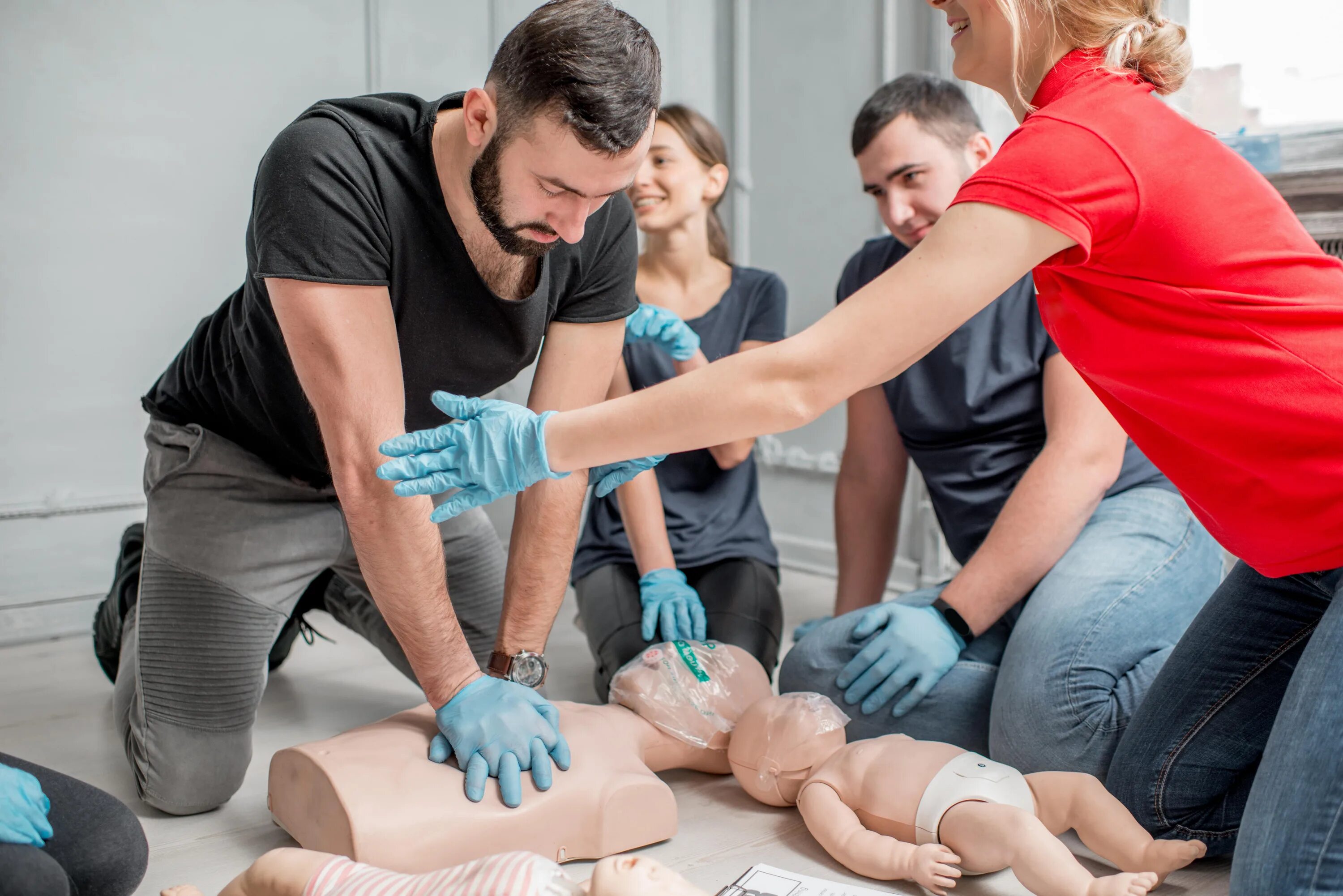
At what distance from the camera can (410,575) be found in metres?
1.34

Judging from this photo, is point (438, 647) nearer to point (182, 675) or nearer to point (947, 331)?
point (182, 675)

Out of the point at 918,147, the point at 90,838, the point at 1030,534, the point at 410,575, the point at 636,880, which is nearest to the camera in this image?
the point at 636,880

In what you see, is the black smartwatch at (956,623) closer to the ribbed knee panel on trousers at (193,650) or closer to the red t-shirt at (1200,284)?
the red t-shirt at (1200,284)

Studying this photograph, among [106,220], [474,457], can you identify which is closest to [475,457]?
[474,457]

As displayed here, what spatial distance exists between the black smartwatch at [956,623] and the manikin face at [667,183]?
1029 millimetres

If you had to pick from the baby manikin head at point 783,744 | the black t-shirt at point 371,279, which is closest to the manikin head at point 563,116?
the black t-shirt at point 371,279

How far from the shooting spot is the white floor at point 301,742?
1.33m

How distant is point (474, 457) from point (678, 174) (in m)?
1.27

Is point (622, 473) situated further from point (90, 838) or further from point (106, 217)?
point (106, 217)

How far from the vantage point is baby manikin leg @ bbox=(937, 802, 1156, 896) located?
1098 mm

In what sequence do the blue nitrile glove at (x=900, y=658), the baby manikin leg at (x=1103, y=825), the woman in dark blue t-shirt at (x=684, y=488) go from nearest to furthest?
the baby manikin leg at (x=1103, y=825)
the blue nitrile glove at (x=900, y=658)
the woman in dark blue t-shirt at (x=684, y=488)

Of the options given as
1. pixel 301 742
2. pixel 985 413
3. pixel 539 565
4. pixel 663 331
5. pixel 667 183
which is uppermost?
pixel 667 183

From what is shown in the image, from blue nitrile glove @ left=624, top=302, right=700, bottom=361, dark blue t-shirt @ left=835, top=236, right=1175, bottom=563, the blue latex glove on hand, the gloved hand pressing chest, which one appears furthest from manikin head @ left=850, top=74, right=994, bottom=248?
the gloved hand pressing chest

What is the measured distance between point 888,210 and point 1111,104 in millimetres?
862
